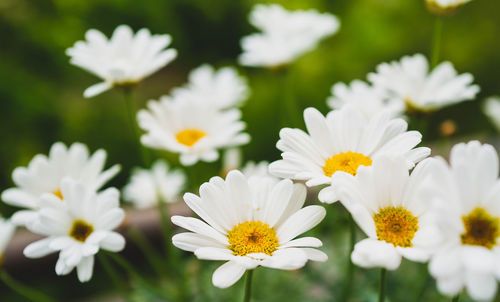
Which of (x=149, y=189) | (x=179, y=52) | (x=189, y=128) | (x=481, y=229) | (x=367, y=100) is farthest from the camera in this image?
(x=179, y=52)

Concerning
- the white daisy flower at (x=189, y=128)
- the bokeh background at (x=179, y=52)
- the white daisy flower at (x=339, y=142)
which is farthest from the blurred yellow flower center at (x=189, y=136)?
the bokeh background at (x=179, y=52)

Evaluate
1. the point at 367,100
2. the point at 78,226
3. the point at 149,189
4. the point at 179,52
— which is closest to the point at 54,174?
the point at 78,226

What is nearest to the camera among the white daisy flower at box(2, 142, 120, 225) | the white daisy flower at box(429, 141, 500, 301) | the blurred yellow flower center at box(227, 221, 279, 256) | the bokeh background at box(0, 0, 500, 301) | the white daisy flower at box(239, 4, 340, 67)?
the white daisy flower at box(429, 141, 500, 301)

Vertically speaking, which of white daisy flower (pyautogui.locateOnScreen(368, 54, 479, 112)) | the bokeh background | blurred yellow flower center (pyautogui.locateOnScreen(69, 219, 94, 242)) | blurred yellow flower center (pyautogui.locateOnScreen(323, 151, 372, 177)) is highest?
the bokeh background

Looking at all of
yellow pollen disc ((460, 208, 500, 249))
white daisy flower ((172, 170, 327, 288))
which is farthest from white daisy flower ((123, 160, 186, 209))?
yellow pollen disc ((460, 208, 500, 249))

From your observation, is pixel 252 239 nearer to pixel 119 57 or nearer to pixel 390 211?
pixel 390 211

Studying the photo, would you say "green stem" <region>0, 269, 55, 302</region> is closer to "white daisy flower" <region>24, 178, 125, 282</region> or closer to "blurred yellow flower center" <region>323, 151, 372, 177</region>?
"white daisy flower" <region>24, 178, 125, 282</region>
